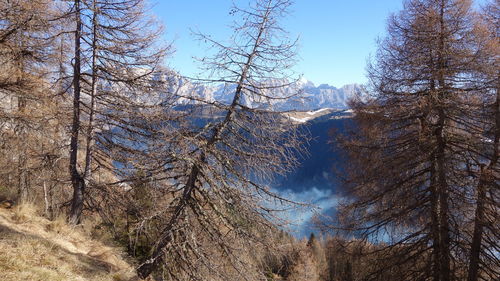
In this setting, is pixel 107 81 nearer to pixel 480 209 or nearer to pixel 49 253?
pixel 49 253

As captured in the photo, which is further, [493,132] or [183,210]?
[493,132]

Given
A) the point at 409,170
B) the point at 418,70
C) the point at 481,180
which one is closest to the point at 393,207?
the point at 409,170

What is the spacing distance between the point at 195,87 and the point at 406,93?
19.1ft

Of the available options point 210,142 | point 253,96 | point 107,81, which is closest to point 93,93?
point 107,81

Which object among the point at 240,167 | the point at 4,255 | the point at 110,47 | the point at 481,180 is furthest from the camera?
the point at 110,47

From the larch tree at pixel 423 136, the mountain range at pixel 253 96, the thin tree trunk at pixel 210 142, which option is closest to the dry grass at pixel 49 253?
the thin tree trunk at pixel 210 142

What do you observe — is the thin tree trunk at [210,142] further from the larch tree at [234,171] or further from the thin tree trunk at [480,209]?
the thin tree trunk at [480,209]

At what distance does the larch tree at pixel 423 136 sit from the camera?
822cm

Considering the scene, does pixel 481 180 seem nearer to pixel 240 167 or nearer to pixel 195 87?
pixel 240 167

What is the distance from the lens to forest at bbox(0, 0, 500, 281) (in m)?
6.37

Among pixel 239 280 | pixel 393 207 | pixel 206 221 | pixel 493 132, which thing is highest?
pixel 493 132

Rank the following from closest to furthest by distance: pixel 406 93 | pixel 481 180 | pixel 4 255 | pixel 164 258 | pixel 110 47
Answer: pixel 4 255 < pixel 164 258 < pixel 481 180 < pixel 110 47 < pixel 406 93

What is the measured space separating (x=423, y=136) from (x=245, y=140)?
486 centimetres

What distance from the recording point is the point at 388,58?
30.8 ft
